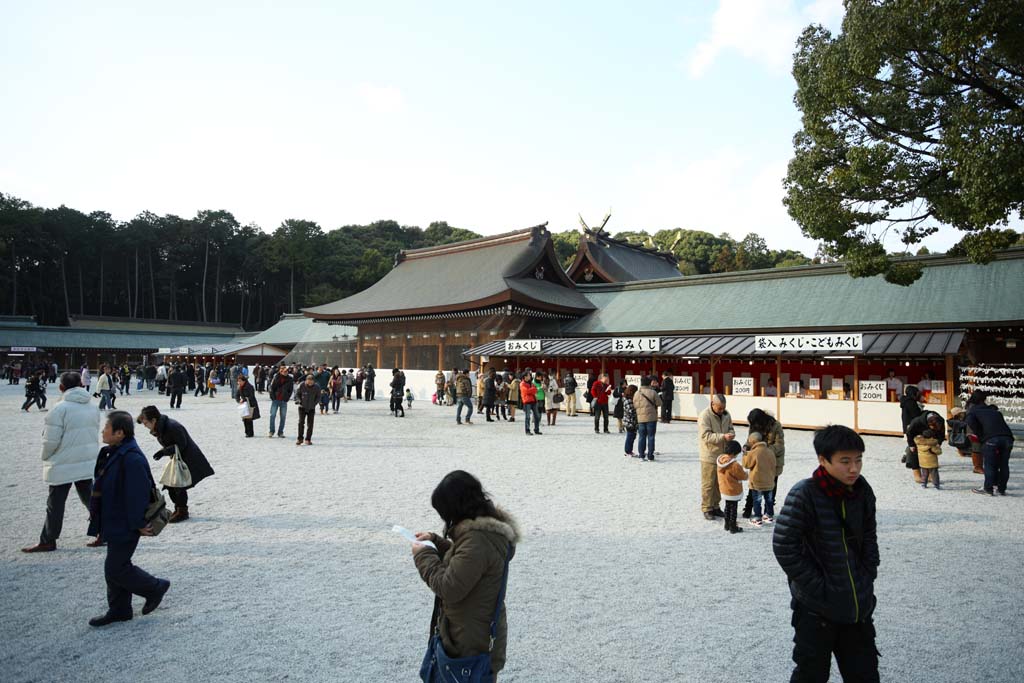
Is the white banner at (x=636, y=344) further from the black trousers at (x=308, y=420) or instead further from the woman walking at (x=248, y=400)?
the woman walking at (x=248, y=400)

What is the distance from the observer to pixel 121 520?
4230 mm

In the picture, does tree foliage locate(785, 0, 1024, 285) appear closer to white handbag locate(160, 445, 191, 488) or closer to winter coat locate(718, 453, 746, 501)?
winter coat locate(718, 453, 746, 501)

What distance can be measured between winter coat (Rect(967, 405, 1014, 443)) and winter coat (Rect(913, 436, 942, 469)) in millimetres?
504

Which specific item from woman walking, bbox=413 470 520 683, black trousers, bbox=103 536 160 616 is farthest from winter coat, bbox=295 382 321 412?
woman walking, bbox=413 470 520 683

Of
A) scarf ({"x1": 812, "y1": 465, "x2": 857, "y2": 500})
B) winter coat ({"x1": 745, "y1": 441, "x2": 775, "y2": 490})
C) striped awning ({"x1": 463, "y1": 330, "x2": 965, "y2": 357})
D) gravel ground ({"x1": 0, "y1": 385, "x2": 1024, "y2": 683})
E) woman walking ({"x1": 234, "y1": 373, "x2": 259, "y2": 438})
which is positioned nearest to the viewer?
scarf ({"x1": 812, "y1": 465, "x2": 857, "y2": 500})

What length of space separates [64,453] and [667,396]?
15776mm

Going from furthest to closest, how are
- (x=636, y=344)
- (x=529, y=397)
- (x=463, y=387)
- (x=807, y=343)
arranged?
(x=636, y=344)
(x=463, y=387)
(x=807, y=343)
(x=529, y=397)

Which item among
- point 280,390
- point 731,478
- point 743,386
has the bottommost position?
point 731,478

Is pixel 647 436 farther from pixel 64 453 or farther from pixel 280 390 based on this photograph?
pixel 64 453

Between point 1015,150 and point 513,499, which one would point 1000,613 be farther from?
point 1015,150

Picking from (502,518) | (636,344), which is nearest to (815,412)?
(636,344)

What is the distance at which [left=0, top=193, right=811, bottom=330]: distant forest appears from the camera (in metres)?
53.8

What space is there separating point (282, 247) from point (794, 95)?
5321 cm

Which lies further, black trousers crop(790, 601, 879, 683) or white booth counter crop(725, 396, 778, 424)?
white booth counter crop(725, 396, 778, 424)
